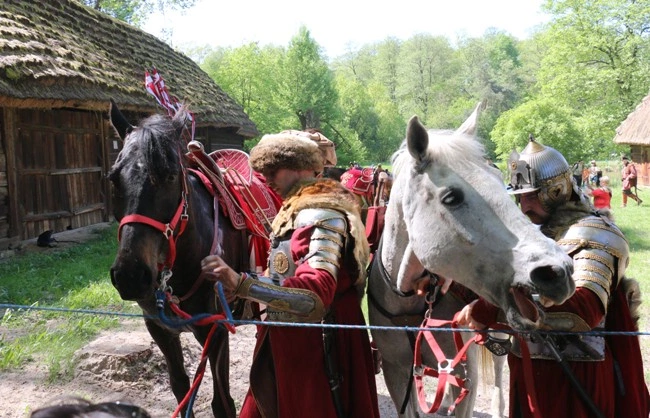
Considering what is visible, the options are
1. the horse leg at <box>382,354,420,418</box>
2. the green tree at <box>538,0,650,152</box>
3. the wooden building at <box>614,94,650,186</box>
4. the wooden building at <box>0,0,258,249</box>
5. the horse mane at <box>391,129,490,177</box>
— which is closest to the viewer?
the horse mane at <box>391,129,490,177</box>

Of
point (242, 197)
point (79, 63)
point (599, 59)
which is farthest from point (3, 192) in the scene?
point (599, 59)

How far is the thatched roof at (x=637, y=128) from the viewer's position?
2447 centimetres

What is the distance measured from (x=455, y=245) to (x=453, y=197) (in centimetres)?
17

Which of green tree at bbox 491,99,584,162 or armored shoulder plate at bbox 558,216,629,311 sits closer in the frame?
armored shoulder plate at bbox 558,216,629,311

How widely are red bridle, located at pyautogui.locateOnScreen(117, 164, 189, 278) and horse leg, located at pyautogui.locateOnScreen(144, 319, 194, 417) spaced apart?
2.42 ft

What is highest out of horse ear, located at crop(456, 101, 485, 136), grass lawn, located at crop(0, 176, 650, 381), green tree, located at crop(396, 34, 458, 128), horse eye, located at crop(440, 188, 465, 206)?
green tree, located at crop(396, 34, 458, 128)

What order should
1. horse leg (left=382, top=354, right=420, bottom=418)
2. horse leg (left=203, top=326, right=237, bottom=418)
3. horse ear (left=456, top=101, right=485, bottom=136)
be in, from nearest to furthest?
1. horse ear (left=456, top=101, right=485, bottom=136)
2. horse leg (left=382, top=354, right=420, bottom=418)
3. horse leg (left=203, top=326, right=237, bottom=418)

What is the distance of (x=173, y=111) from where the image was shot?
135 inches

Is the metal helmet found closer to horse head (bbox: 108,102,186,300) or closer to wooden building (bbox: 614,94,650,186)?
horse head (bbox: 108,102,186,300)

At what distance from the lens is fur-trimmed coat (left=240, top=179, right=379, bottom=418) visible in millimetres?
2369

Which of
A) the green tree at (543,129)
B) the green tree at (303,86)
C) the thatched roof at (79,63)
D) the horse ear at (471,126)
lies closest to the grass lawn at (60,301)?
the thatched roof at (79,63)

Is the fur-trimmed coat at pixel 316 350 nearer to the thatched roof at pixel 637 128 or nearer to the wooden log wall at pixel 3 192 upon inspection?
the wooden log wall at pixel 3 192

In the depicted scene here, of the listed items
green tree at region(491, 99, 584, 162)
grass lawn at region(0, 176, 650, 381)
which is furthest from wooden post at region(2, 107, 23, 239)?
green tree at region(491, 99, 584, 162)

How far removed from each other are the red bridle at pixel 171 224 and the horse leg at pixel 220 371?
2.31ft
